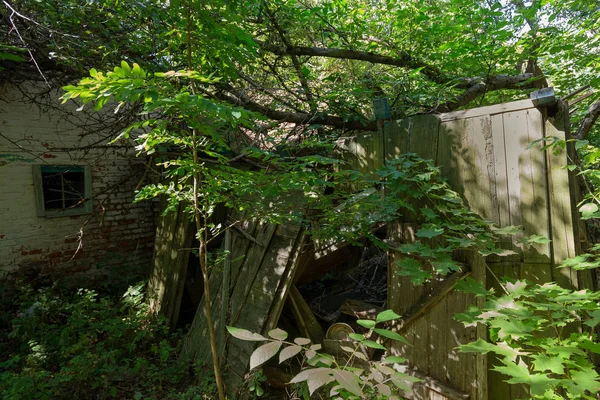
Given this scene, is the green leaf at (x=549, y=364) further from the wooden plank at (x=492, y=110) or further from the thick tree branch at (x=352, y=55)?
the thick tree branch at (x=352, y=55)

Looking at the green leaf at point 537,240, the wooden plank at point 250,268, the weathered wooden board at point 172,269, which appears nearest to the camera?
the green leaf at point 537,240

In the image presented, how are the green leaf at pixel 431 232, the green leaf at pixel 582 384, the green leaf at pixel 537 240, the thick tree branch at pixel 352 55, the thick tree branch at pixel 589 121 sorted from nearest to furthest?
the green leaf at pixel 582 384
the green leaf at pixel 537 240
the green leaf at pixel 431 232
the thick tree branch at pixel 589 121
the thick tree branch at pixel 352 55

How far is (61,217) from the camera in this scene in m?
5.34

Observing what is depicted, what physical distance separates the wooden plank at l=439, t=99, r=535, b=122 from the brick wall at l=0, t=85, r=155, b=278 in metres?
4.18

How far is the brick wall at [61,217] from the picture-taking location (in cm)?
486

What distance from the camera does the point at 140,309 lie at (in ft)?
15.3

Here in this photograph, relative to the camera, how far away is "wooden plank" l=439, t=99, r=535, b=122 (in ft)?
7.09

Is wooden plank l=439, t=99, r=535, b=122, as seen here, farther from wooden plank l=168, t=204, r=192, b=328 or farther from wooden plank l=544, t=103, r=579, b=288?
wooden plank l=168, t=204, r=192, b=328

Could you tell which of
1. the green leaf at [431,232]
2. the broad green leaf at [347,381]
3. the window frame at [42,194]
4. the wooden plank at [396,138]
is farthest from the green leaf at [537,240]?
the window frame at [42,194]

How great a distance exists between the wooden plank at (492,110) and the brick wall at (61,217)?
13.7 ft

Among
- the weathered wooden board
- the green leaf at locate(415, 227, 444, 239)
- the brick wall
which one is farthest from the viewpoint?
the brick wall

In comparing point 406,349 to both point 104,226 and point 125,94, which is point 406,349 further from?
point 104,226

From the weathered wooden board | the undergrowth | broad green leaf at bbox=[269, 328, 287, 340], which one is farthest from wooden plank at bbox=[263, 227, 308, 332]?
broad green leaf at bbox=[269, 328, 287, 340]

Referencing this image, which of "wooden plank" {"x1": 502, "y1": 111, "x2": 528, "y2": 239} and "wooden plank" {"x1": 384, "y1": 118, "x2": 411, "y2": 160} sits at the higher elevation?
"wooden plank" {"x1": 384, "y1": 118, "x2": 411, "y2": 160}
